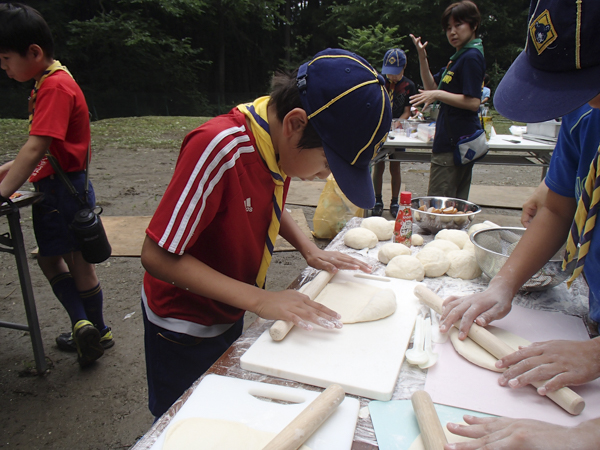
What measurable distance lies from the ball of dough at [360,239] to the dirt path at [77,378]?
59.3 inches

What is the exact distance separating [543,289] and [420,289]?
553 mm

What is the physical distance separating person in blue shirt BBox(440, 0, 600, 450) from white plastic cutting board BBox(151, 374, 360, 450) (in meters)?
0.24

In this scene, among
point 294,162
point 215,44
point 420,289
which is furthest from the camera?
point 215,44

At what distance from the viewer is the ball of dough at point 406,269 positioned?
1693 mm

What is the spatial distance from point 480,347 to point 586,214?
1.85ft

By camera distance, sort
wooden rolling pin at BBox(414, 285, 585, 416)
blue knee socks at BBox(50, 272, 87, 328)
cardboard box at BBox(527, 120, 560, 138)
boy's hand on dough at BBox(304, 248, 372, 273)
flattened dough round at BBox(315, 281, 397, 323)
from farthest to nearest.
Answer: cardboard box at BBox(527, 120, 560, 138) → blue knee socks at BBox(50, 272, 87, 328) → boy's hand on dough at BBox(304, 248, 372, 273) → flattened dough round at BBox(315, 281, 397, 323) → wooden rolling pin at BBox(414, 285, 585, 416)

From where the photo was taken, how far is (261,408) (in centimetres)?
95

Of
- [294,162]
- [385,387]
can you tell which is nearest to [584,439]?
[385,387]

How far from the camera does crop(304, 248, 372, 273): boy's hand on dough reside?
167cm

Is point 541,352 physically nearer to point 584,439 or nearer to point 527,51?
point 584,439

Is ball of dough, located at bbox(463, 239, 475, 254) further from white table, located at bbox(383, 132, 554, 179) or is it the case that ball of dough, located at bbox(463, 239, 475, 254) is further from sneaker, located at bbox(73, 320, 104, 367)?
white table, located at bbox(383, 132, 554, 179)

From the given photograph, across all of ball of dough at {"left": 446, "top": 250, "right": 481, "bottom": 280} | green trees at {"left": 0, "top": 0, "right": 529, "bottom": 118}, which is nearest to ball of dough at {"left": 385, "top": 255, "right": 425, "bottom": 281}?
ball of dough at {"left": 446, "top": 250, "right": 481, "bottom": 280}

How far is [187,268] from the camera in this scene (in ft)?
3.79

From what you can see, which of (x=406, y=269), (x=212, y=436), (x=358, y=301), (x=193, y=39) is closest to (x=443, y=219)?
(x=406, y=269)
